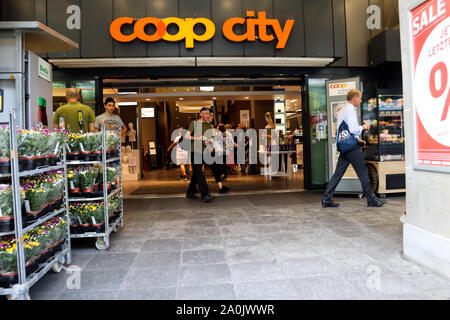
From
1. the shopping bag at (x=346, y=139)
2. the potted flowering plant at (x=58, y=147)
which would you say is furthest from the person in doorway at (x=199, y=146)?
the potted flowering plant at (x=58, y=147)

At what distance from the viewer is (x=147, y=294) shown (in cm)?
248

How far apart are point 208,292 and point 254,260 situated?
770 mm

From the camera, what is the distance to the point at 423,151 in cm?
293

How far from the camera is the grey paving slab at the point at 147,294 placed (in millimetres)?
2420

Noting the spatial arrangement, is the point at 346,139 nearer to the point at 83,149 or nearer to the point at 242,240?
the point at 242,240

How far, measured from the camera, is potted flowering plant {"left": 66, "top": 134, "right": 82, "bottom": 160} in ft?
11.8

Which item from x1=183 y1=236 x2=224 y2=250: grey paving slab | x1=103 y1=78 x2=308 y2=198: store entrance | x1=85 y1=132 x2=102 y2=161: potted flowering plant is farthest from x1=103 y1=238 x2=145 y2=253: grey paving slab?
x1=103 y1=78 x2=308 y2=198: store entrance

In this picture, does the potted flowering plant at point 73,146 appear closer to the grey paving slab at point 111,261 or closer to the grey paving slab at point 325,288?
the grey paving slab at point 111,261

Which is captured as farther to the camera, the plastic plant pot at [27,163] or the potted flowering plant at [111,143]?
the potted flowering plant at [111,143]

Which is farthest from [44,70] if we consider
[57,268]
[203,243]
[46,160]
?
[203,243]

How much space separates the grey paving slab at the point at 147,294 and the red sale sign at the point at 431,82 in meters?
2.32

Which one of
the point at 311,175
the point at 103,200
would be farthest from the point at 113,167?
the point at 311,175

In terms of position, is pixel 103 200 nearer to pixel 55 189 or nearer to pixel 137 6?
pixel 55 189

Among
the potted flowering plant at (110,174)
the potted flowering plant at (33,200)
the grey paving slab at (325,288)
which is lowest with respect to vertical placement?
the grey paving slab at (325,288)
